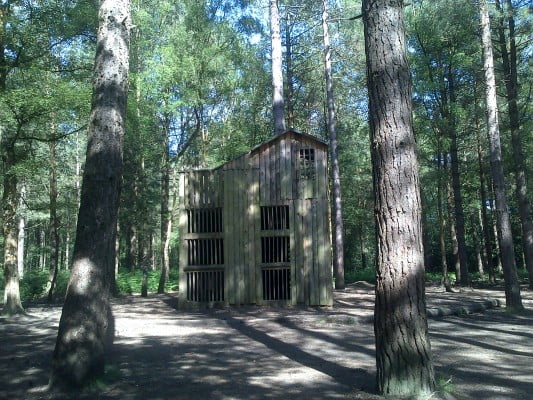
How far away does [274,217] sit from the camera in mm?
14758

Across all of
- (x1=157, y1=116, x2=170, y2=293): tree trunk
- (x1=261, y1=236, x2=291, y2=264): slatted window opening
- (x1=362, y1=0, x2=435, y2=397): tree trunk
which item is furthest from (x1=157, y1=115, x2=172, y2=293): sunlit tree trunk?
(x1=362, y1=0, x2=435, y2=397): tree trunk

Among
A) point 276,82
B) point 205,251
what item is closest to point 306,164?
point 205,251

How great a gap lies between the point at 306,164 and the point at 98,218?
32.3 ft

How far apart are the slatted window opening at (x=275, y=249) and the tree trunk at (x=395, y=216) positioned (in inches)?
373

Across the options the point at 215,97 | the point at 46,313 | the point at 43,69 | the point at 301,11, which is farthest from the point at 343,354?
the point at 301,11

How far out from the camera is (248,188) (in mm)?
14781

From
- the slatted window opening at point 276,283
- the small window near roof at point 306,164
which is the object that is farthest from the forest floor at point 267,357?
the small window near roof at point 306,164

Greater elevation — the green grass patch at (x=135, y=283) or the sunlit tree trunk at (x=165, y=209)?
the sunlit tree trunk at (x=165, y=209)

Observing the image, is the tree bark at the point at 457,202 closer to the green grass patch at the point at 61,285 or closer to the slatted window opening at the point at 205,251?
the slatted window opening at the point at 205,251

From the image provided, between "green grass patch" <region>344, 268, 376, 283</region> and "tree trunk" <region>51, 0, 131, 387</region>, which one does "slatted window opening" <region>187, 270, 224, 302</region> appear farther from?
"green grass patch" <region>344, 268, 376, 283</region>

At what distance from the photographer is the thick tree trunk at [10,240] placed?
41.8ft

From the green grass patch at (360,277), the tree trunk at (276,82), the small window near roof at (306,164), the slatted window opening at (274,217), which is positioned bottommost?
the green grass patch at (360,277)

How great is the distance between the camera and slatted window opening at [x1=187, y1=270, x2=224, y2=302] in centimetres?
1469

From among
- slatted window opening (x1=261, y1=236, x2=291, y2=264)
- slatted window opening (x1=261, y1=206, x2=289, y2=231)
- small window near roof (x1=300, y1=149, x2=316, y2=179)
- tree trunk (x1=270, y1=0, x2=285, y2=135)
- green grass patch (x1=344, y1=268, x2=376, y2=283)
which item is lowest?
green grass patch (x1=344, y1=268, x2=376, y2=283)
